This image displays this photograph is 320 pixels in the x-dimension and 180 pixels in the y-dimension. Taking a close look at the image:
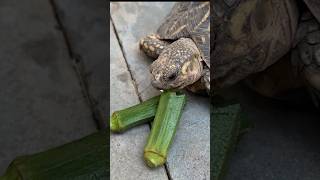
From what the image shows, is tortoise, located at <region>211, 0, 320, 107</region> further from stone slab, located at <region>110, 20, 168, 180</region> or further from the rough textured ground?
the rough textured ground

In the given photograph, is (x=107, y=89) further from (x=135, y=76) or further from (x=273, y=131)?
(x=273, y=131)

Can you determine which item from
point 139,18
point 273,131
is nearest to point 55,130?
point 139,18

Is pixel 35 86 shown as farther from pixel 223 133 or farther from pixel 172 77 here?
pixel 223 133

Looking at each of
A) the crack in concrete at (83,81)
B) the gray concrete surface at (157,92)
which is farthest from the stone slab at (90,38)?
the gray concrete surface at (157,92)

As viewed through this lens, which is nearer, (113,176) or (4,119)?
(113,176)

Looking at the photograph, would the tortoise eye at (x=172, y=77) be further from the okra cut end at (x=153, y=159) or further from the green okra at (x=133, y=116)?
the okra cut end at (x=153, y=159)

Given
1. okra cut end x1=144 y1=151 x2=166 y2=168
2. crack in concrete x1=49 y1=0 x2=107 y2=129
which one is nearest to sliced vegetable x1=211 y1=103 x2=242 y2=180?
okra cut end x1=144 y1=151 x2=166 y2=168

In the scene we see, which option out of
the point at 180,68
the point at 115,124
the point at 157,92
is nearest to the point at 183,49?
the point at 180,68

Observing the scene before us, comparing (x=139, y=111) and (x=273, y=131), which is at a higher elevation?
(x=139, y=111)
